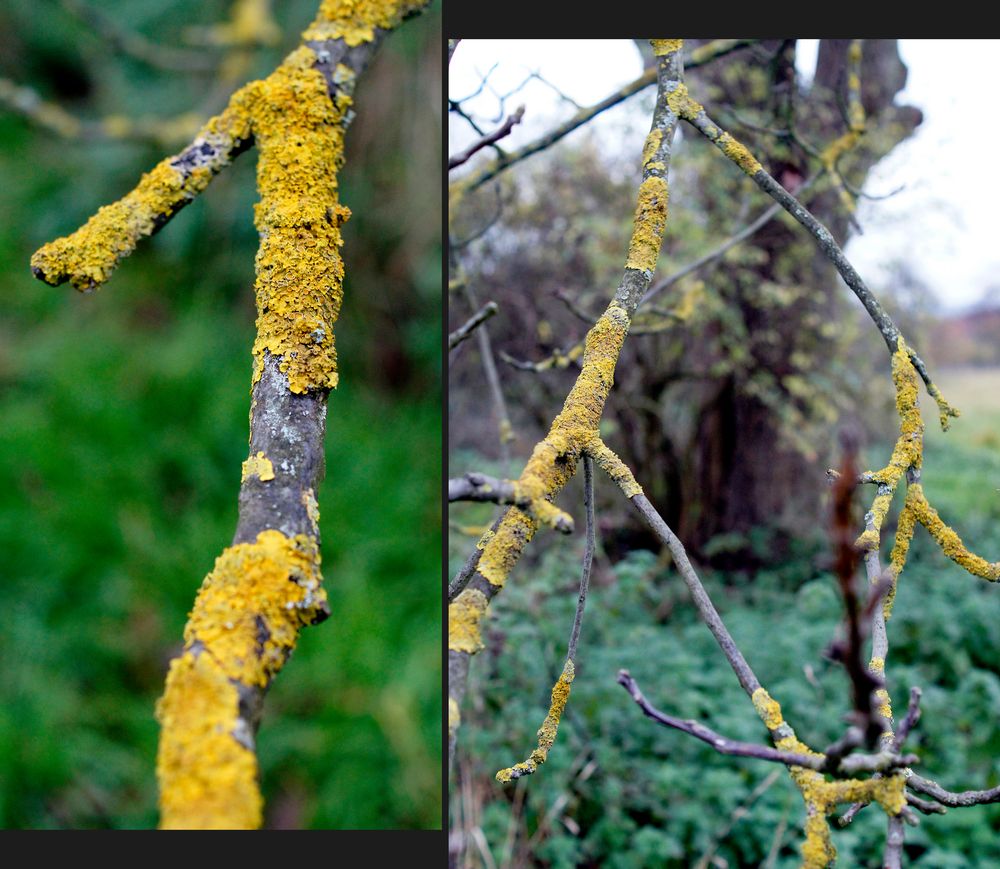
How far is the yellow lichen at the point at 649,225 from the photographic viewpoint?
68 cm

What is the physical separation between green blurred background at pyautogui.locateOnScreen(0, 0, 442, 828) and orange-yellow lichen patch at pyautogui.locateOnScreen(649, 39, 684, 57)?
46.3 inches

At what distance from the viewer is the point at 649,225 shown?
0.69m

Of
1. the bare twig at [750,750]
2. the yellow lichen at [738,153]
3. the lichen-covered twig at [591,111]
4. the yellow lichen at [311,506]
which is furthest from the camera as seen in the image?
the lichen-covered twig at [591,111]

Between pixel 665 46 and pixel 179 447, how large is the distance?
6.06 feet

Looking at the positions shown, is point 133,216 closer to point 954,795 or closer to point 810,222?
point 810,222

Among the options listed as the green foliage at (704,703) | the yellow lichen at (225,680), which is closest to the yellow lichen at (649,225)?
the yellow lichen at (225,680)

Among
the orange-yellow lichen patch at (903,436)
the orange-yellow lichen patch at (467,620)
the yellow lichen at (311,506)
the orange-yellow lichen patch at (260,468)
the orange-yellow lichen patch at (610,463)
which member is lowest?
the orange-yellow lichen patch at (467,620)

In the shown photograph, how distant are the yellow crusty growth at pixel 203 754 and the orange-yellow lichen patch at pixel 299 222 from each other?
0.69 ft

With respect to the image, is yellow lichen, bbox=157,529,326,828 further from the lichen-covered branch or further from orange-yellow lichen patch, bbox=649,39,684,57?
orange-yellow lichen patch, bbox=649,39,684,57

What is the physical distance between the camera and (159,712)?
1.41 feet

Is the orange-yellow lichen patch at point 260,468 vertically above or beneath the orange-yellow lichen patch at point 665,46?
beneath

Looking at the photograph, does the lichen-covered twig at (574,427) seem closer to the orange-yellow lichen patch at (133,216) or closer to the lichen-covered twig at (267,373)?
the lichen-covered twig at (267,373)

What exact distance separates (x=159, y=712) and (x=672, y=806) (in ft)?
4.30

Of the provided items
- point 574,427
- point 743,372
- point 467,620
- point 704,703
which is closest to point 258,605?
point 467,620
